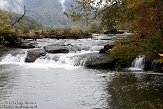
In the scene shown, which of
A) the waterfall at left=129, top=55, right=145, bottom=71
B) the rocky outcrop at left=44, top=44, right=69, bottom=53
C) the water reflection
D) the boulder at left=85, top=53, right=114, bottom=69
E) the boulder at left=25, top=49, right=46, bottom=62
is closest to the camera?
the water reflection

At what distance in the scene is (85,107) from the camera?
1862cm

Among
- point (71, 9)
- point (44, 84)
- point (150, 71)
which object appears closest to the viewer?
point (71, 9)

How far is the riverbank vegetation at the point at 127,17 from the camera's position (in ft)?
48.5

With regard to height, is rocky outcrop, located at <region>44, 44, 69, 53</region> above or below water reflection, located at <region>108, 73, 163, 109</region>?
above

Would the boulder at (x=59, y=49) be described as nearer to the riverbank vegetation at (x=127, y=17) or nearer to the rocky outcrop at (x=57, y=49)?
the rocky outcrop at (x=57, y=49)

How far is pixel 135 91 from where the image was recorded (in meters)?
23.2

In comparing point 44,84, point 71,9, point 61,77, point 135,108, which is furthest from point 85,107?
point 61,77

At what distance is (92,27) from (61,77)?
1216 centimetres

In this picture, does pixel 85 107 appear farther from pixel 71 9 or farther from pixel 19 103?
pixel 71 9

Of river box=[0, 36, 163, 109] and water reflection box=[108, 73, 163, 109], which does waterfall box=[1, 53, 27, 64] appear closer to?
river box=[0, 36, 163, 109]

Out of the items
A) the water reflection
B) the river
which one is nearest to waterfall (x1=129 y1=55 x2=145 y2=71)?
the river

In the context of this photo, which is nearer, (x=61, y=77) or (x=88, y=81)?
(x=88, y=81)

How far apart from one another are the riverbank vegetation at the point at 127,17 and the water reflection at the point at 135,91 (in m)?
2.53

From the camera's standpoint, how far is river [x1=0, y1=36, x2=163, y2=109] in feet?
63.9
